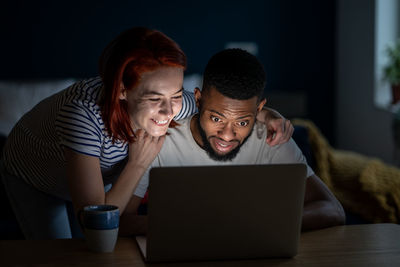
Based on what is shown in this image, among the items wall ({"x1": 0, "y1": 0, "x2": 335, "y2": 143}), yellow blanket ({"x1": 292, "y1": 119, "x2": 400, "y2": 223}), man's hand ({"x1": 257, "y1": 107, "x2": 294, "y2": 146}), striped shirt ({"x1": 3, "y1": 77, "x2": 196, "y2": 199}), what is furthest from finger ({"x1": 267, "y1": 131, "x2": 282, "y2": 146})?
wall ({"x1": 0, "y1": 0, "x2": 335, "y2": 143})

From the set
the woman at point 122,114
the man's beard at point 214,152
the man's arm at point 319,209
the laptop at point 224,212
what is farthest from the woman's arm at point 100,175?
the man's arm at point 319,209

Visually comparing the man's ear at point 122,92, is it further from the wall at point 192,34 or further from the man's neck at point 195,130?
the wall at point 192,34

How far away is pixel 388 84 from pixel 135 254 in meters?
3.20

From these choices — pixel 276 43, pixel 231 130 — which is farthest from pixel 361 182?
→ pixel 276 43

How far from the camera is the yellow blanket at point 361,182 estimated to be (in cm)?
226

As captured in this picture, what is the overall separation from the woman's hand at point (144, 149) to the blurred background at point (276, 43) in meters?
2.63

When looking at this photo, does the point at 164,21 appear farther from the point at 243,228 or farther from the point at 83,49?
the point at 243,228

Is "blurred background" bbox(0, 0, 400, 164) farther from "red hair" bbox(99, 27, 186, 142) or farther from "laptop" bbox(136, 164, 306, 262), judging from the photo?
"laptop" bbox(136, 164, 306, 262)

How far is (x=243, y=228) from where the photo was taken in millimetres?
1086

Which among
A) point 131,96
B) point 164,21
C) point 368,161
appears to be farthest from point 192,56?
point 131,96

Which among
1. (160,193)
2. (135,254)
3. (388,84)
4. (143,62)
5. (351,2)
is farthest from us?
(351,2)

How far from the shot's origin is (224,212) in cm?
107

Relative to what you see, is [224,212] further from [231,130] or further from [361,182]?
[361,182]

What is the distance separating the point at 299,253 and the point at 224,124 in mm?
351
